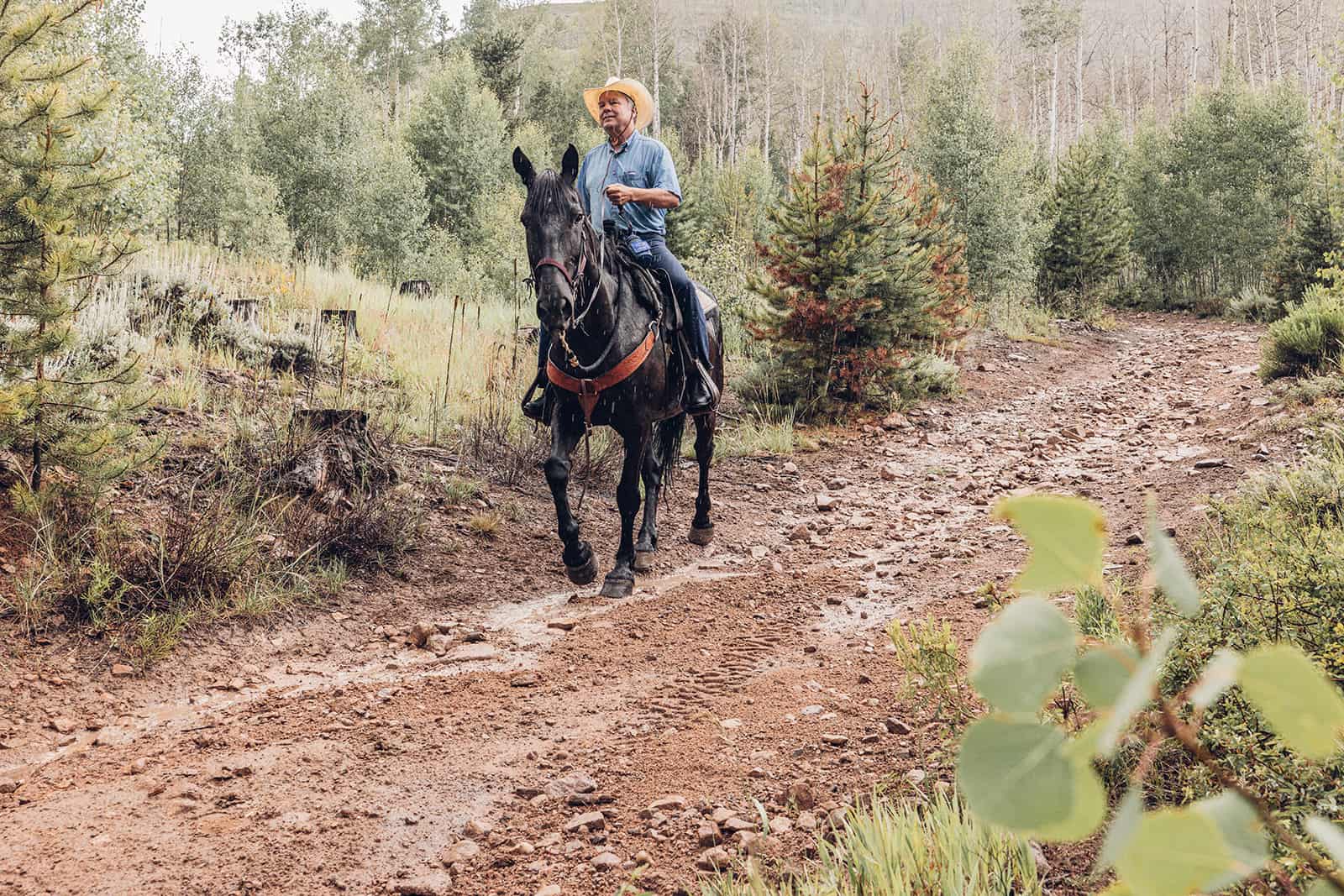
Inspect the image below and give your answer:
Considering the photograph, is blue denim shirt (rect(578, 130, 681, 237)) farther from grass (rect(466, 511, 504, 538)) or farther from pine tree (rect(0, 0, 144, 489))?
pine tree (rect(0, 0, 144, 489))

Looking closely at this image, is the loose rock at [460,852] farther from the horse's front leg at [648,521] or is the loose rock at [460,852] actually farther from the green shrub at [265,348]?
the green shrub at [265,348]

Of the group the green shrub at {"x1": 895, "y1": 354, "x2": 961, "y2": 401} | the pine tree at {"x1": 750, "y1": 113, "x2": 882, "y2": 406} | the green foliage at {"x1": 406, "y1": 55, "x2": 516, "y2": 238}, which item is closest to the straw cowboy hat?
the pine tree at {"x1": 750, "y1": 113, "x2": 882, "y2": 406}

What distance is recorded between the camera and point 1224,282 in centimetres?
2845

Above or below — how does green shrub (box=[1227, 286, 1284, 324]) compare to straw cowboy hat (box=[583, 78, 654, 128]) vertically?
above

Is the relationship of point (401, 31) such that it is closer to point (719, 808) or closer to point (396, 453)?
point (396, 453)

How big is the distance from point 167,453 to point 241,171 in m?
24.2

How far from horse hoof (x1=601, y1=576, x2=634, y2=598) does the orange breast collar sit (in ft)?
3.53

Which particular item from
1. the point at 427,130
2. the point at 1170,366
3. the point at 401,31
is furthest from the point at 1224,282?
the point at 401,31

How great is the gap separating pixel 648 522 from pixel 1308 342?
761 centimetres

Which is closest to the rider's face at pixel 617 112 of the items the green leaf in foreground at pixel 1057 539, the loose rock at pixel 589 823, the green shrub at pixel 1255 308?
the loose rock at pixel 589 823

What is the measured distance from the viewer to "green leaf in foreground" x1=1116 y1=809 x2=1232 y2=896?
349mm

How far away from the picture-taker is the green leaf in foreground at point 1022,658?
0.35 m

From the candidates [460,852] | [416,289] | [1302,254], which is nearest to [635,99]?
[460,852]

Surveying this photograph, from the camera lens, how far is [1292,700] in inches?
13.8
